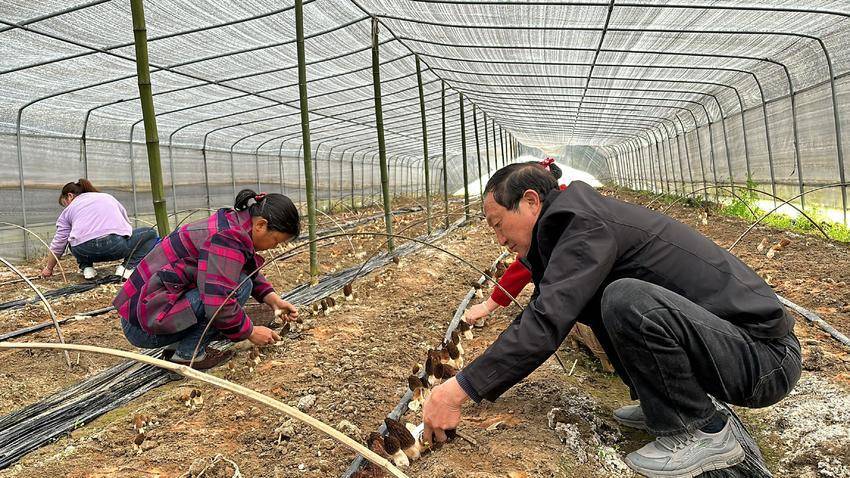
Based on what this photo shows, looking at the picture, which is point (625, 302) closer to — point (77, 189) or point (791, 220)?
point (77, 189)

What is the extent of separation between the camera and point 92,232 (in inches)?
254

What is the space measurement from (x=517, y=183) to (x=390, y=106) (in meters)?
11.1

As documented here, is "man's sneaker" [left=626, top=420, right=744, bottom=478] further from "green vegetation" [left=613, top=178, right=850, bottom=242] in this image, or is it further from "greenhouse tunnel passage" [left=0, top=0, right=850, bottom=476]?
"green vegetation" [left=613, top=178, right=850, bottom=242]

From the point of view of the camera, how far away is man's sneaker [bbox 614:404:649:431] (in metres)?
2.53

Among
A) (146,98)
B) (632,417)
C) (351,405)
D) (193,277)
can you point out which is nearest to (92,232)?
(146,98)

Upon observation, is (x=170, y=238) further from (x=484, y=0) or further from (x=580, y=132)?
(x=580, y=132)

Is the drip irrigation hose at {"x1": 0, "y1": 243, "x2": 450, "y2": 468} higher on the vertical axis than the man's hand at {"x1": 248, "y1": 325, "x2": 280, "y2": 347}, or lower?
lower

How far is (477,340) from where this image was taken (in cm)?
392

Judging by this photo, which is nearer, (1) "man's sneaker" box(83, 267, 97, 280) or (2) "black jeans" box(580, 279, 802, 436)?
(2) "black jeans" box(580, 279, 802, 436)

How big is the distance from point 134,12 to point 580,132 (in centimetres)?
1867

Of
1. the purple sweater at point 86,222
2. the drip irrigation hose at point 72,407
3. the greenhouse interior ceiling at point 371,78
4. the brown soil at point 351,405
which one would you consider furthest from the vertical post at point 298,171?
the drip irrigation hose at point 72,407

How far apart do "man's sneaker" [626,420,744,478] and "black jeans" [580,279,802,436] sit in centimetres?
6

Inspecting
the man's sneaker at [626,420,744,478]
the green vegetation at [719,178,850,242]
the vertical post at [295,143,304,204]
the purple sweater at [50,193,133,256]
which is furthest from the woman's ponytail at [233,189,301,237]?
the vertical post at [295,143,304,204]

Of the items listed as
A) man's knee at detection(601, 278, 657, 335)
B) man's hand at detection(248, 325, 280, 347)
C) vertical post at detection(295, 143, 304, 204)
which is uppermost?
vertical post at detection(295, 143, 304, 204)
